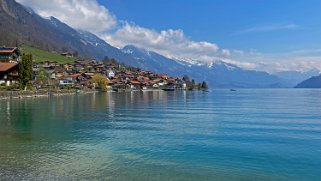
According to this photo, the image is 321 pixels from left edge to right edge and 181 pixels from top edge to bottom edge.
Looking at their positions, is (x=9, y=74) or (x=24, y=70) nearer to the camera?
(x=24, y=70)

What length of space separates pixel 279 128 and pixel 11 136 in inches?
1077

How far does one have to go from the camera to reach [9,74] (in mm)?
107562

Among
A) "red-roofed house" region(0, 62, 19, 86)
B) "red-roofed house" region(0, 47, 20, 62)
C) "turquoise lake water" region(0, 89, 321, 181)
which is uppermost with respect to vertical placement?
"red-roofed house" region(0, 47, 20, 62)

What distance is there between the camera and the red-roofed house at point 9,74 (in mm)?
105938

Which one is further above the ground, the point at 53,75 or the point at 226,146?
the point at 53,75

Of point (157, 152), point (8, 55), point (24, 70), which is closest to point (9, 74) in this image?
point (24, 70)

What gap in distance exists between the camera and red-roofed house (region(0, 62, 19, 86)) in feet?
348

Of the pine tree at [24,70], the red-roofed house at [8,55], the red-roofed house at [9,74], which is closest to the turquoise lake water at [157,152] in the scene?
the pine tree at [24,70]

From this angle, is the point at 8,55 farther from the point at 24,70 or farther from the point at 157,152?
the point at 157,152

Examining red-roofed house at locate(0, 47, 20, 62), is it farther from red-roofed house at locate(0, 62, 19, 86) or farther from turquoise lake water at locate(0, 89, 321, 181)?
turquoise lake water at locate(0, 89, 321, 181)

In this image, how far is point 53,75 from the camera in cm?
17312

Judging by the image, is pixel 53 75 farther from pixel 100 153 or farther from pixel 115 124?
pixel 100 153

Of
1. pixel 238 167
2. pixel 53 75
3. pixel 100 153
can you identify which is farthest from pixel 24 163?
pixel 53 75

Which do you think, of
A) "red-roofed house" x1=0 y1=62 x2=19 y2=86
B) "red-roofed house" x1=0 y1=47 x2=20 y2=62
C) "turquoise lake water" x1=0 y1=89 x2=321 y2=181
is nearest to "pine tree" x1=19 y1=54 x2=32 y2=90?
"red-roofed house" x1=0 y1=62 x2=19 y2=86
